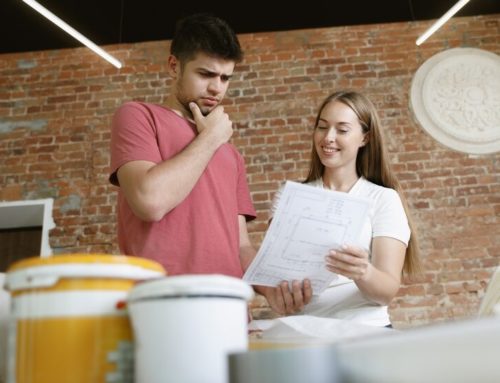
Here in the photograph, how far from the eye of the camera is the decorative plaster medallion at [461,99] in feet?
12.9

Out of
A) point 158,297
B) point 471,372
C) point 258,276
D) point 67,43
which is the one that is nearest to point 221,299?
A: point 158,297

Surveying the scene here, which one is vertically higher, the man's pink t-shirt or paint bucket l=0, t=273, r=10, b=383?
the man's pink t-shirt

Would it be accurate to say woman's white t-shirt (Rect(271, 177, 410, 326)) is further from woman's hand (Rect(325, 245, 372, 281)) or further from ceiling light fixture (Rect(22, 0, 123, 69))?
ceiling light fixture (Rect(22, 0, 123, 69))

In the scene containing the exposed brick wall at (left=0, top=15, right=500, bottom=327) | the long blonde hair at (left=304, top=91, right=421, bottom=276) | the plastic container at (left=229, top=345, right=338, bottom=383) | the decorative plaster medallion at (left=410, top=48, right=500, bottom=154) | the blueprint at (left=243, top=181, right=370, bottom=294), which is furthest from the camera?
the decorative plaster medallion at (left=410, top=48, right=500, bottom=154)

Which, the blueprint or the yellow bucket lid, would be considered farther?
the blueprint

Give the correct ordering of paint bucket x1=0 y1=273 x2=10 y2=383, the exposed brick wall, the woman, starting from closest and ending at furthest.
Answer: paint bucket x1=0 y1=273 x2=10 y2=383
the woman
the exposed brick wall

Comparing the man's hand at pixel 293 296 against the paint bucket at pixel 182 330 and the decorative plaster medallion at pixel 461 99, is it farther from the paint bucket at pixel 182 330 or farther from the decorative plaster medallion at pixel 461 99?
the decorative plaster medallion at pixel 461 99

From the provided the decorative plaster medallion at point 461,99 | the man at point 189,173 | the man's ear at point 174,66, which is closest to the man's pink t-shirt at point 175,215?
the man at point 189,173

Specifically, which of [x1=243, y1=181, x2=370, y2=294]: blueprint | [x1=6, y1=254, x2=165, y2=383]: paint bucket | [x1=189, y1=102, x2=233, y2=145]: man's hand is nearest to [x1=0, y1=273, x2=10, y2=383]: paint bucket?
[x1=6, y1=254, x2=165, y2=383]: paint bucket

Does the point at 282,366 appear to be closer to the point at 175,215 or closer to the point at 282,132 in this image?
the point at 175,215

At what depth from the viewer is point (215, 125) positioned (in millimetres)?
1458

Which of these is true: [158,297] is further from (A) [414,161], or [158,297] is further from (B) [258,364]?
(A) [414,161]

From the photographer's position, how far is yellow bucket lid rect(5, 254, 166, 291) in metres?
0.53

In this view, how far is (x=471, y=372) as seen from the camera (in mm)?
390
